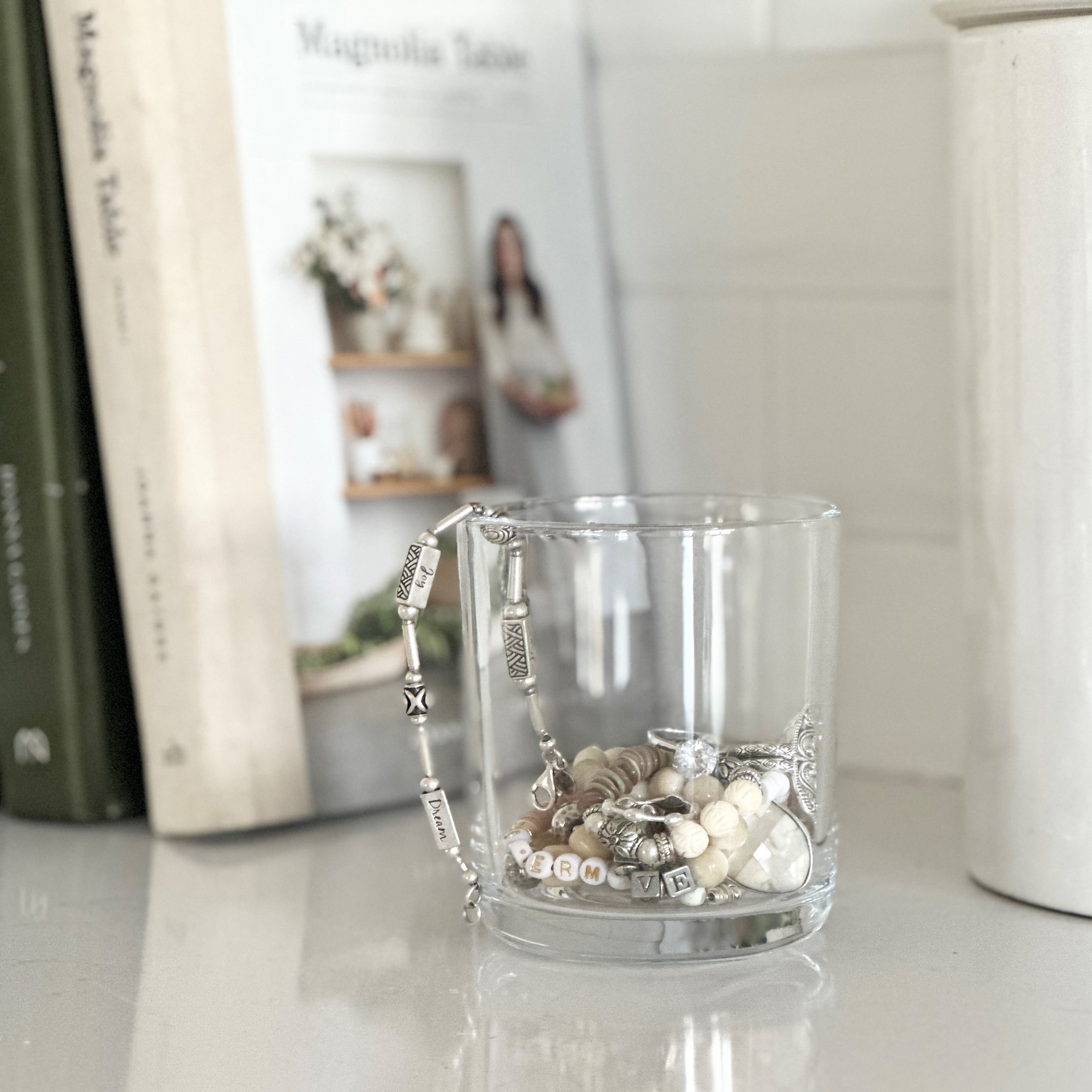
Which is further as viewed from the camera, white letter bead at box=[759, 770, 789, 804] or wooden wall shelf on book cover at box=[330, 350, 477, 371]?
wooden wall shelf on book cover at box=[330, 350, 477, 371]

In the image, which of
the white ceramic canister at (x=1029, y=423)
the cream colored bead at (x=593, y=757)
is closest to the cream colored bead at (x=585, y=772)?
the cream colored bead at (x=593, y=757)

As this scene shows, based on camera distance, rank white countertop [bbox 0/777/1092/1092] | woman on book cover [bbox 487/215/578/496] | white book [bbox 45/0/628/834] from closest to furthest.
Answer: white countertop [bbox 0/777/1092/1092], white book [bbox 45/0/628/834], woman on book cover [bbox 487/215/578/496]

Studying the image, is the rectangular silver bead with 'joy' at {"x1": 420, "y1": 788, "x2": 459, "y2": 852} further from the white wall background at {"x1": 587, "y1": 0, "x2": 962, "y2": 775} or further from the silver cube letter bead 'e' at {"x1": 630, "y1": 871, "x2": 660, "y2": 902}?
the white wall background at {"x1": 587, "y1": 0, "x2": 962, "y2": 775}

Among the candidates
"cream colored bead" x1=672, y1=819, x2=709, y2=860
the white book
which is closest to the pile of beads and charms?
"cream colored bead" x1=672, y1=819, x2=709, y2=860

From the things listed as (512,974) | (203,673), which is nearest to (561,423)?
(203,673)

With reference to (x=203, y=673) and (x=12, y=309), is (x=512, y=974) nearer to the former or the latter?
(x=203, y=673)

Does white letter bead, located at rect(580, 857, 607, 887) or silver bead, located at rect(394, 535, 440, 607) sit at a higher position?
silver bead, located at rect(394, 535, 440, 607)

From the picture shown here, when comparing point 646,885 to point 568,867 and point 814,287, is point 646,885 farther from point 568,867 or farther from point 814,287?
point 814,287

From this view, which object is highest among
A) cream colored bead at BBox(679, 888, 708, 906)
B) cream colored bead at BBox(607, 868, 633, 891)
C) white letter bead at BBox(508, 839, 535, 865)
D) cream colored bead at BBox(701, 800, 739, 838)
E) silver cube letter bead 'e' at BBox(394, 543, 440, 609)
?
silver cube letter bead 'e' at BBox(394, 543, 440, 609)
